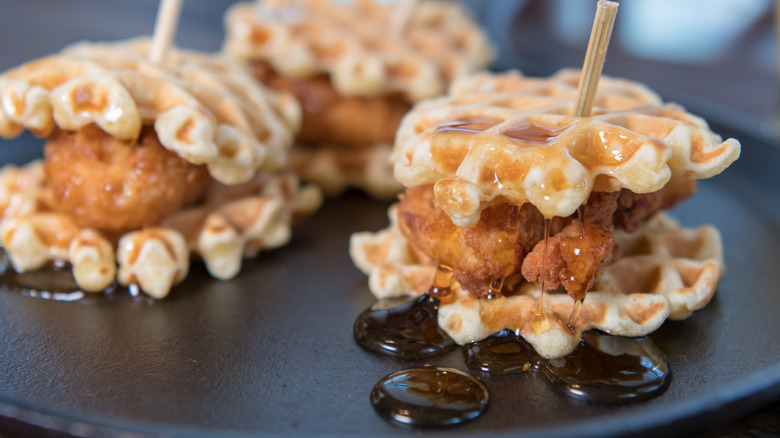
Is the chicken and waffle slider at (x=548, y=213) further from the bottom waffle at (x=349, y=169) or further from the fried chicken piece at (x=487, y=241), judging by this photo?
the bottom waffle at (x=349, y=169)

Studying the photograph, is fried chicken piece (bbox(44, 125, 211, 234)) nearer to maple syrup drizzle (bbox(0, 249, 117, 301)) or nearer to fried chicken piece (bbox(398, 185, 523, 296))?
maple syrup drizzle (bbox(0, 249, 117, 301))

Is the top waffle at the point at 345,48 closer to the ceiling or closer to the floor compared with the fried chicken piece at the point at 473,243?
closer to the ceiling

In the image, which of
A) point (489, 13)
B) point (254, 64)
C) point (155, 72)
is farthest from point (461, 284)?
Answer: point (489, 13)

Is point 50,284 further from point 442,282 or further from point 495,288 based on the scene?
point 495,288

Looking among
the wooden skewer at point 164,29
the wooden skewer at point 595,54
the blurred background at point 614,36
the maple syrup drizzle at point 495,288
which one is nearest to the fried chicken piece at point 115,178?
the wooden skewer at point 164,29

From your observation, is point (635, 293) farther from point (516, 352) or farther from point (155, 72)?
point (155, 72)

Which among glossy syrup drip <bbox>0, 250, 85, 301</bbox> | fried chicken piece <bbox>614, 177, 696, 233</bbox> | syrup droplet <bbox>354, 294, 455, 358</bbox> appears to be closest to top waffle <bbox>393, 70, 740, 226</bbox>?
fried chicken piece <bbox>614, 177, 696, 233</bbox>
